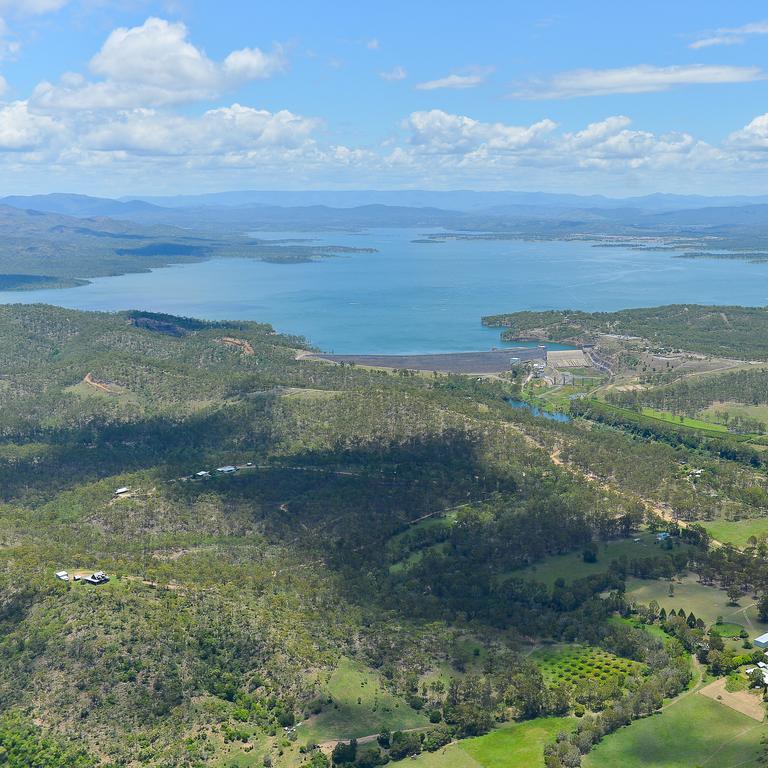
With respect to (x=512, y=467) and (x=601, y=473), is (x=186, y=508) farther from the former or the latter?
(x=601, y=473)

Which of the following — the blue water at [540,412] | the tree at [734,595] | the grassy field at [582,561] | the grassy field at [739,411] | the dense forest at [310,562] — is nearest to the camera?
the dense forest at [310,562]

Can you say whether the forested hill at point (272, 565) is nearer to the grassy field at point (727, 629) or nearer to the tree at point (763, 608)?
the grassy field at point (727, 629)

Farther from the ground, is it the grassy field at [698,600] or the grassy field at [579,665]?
the grassy field at [698,600]

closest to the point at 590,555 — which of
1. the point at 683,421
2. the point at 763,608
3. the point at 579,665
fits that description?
the point at 763,608

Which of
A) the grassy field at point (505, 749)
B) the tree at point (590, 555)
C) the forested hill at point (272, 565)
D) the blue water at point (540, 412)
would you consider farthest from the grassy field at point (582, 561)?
the blue water at point (540, 412)

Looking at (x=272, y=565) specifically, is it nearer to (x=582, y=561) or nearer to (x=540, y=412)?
(x=582, y=561)
